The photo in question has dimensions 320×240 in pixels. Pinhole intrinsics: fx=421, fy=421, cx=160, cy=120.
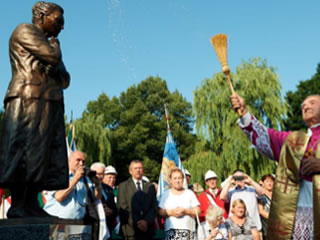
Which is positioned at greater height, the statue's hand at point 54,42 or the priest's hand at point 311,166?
the statue's hand at point 54,42

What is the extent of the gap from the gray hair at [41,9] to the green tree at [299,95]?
3693cm

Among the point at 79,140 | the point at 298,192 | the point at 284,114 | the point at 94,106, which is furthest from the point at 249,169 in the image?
the point at 94,106

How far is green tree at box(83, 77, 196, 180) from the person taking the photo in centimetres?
4369

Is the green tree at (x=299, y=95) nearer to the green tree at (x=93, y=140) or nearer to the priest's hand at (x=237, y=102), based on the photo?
the green tree at (x=93, y=140)

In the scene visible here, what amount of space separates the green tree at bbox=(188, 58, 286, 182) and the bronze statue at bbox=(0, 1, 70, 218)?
19.4 m

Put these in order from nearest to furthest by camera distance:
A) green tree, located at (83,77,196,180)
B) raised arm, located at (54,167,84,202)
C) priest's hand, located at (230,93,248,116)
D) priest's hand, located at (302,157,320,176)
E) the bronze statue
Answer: priest's hand, located at (302,157,320,176)
the bronze statue
priest's hand, located at (230,93,248,116)
raised arm, located at (54,167,84,202)
green tree, located at (83,77,196,180)

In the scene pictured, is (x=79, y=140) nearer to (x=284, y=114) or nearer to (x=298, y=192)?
(x=284, y=114)

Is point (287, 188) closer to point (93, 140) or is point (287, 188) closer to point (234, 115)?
point (234, 115)

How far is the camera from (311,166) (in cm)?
382

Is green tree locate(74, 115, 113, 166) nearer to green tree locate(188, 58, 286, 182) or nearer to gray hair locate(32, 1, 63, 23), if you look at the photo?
green tree locate(188, 58, 286, 182)

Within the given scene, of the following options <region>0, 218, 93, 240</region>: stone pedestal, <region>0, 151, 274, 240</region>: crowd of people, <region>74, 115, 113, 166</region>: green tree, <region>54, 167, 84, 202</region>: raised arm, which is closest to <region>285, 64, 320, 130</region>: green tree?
<region>74, 115, 113, 166</region>: green tree

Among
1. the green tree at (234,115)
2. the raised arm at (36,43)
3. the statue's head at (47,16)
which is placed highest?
the green tree at (234,115)

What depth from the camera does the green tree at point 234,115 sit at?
23250mm

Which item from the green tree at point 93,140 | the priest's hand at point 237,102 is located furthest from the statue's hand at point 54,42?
the green tree at point 93,140
